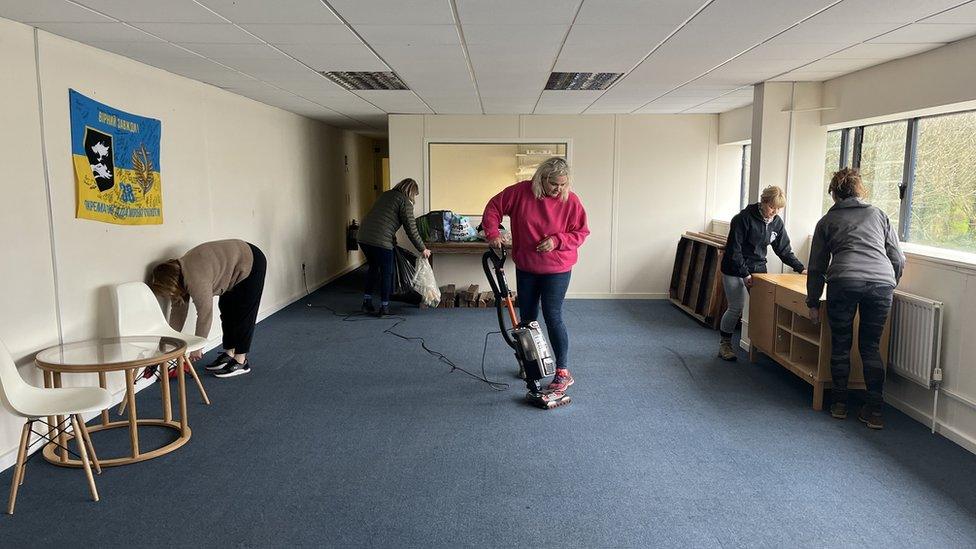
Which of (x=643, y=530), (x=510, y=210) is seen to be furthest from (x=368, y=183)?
(x=643, y=530)

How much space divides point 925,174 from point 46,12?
17.2 feet

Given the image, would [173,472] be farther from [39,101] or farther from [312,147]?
[312,147]

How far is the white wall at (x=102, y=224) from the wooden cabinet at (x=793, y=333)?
170 inches

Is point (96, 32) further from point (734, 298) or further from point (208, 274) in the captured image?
point (734, 298)

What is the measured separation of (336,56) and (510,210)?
1567 mm

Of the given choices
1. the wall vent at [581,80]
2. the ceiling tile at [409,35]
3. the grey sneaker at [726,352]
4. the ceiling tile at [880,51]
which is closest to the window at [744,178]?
the wall vent at [581,80]

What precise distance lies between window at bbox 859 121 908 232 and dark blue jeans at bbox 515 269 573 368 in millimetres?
2461

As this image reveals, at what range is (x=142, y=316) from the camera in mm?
3877

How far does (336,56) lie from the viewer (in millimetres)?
4270

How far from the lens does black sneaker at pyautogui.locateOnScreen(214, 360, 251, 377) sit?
4.60 m

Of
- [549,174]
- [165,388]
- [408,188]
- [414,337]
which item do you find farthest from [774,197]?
[165,388]

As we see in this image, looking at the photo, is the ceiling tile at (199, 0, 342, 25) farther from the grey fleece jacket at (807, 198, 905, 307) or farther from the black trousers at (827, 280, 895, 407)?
the black trousers at (827, 280, 895, 407)

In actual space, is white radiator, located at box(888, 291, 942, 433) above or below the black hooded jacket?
Answer: below

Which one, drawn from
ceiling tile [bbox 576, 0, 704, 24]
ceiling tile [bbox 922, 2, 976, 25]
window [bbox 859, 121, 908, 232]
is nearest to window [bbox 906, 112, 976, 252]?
window [bbox 859, 121, 908, 232]
